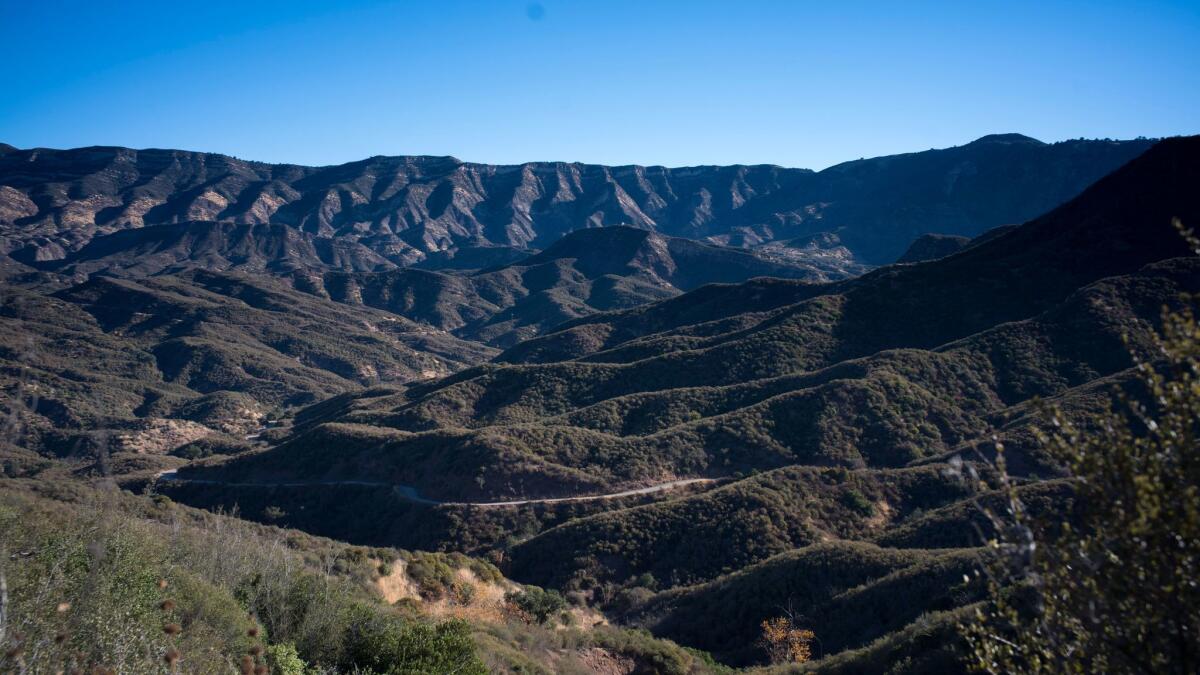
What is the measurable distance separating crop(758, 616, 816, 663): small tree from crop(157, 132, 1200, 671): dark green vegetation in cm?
58

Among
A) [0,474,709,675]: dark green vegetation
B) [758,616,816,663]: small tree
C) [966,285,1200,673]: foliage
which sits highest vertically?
[966,285,1200,673]: foliage

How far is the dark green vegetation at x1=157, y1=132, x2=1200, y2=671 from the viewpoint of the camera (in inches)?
1081

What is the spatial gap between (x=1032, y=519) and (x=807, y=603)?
73.5 feet

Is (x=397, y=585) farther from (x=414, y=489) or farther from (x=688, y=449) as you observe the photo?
(x=688, y=449)

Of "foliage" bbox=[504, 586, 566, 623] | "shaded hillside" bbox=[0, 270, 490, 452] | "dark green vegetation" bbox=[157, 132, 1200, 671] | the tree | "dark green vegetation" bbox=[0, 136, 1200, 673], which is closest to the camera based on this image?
the tree

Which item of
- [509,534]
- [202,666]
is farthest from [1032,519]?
[509,534]

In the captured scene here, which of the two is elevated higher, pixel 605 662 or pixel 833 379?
pixel 833 379

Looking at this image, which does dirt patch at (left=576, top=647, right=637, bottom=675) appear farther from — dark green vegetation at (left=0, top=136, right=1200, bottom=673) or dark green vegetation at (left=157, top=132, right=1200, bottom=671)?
dark green vegetation at (left=157, top=132, right=1200, bottom=671)

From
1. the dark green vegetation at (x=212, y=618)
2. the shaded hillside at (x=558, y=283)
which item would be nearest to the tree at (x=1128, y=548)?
the dark green vegetation at (x=212, y=618)

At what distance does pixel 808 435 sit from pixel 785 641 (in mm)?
23747

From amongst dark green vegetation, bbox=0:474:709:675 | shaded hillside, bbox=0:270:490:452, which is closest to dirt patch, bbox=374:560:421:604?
dark green vegetation, bbox=0:474:709:675

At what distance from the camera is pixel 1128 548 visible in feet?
17.3

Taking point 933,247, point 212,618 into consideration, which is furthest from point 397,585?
point 933,247

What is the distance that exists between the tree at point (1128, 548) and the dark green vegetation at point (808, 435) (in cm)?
1175
